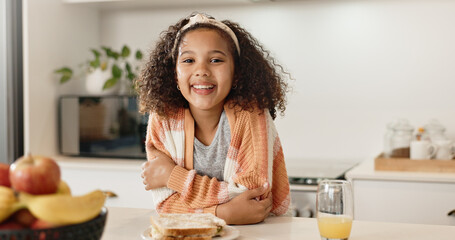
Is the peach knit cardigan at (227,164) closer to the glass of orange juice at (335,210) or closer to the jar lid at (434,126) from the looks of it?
the glass of orange juice at (335,210)

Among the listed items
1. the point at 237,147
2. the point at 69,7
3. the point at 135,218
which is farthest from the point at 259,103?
the point at 69,7

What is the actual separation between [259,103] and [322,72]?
1256mm

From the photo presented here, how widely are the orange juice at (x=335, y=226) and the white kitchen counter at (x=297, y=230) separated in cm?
5

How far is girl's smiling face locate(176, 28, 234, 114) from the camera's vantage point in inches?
50.5

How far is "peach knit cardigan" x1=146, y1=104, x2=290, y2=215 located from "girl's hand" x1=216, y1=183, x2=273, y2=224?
0.8 inches

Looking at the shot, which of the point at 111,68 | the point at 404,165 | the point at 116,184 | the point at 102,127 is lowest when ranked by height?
the point at 116,184

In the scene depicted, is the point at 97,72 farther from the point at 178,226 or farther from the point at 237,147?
the point at 178,226

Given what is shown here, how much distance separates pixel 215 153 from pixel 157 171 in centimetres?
14

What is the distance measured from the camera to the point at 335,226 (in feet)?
→ 3.02

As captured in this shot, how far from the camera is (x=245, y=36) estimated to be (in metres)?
1.41

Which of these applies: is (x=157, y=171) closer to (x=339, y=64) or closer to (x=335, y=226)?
(x=335, y=226)

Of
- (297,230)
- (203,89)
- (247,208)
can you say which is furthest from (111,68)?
(297,230)

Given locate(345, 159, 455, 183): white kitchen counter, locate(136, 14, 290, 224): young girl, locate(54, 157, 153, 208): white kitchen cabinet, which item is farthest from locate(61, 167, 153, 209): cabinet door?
locate(136, 14, 290, 224): young girl

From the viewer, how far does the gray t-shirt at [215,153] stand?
Result: 129 centimetres
